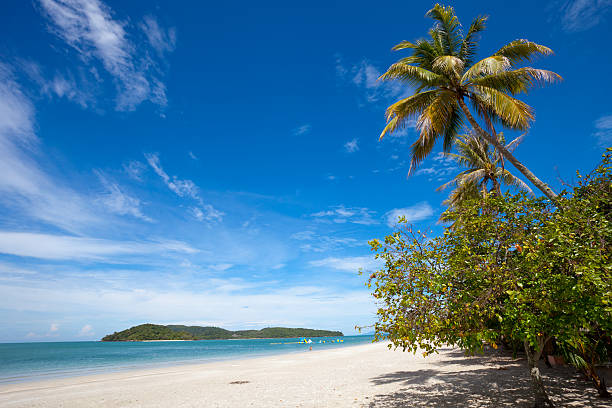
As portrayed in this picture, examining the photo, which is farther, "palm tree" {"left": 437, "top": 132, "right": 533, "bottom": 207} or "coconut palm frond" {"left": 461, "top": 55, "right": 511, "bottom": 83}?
"palm tree" {"left": 437, "top": 132, "right": 533, "bottom": 207}

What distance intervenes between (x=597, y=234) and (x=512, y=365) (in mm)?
10420

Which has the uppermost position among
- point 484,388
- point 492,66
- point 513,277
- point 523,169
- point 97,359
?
point 492,66

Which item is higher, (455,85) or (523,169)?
(455,85)

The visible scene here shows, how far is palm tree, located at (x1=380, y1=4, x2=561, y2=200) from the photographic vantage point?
997 cm

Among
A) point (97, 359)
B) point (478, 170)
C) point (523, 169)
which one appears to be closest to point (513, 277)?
point (523, 169)

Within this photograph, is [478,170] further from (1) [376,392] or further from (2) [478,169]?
(1) [376,392]

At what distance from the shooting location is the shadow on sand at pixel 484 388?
25.1 feet

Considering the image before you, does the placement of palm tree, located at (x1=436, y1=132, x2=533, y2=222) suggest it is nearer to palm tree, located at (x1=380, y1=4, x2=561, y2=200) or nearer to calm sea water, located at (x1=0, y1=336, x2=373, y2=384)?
palm tree, located at (x1=380, y1=4, x2=561, y2=200)

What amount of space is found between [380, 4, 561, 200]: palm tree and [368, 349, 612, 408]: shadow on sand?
513cm

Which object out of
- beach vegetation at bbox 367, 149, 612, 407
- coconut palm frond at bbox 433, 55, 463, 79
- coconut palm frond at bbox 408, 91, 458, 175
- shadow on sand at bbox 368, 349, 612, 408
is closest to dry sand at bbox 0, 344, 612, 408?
shadow on sand at bbox 368, 349, 612, 408

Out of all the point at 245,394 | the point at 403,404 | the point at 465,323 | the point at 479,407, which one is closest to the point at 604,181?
the point at 465,323

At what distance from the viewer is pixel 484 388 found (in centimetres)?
923

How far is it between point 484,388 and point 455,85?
9.12 m

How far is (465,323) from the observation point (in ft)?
18.9
